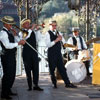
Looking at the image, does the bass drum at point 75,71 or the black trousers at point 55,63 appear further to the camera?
the bass drum at point 75,71

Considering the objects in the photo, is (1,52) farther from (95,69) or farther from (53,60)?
(95,69)

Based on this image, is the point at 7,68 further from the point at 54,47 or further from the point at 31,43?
the point at 54,47

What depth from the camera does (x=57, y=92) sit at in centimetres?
729

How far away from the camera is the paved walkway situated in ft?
22.1

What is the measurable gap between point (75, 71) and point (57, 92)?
125 cm

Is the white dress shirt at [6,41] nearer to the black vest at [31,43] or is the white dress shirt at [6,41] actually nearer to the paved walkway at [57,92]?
the black vest at [31,43]

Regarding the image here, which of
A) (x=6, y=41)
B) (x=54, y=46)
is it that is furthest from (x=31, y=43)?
(x=6, y=41)

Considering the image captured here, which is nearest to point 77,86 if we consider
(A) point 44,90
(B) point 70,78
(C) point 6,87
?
(B) point 70,78

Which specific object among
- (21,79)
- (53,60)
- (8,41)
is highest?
(8,41)

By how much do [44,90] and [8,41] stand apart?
1748 millimetres

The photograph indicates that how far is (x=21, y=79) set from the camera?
361 inches

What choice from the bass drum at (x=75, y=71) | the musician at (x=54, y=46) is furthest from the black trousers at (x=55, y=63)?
the bass drum at (x=75, y=71)

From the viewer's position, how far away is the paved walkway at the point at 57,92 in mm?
6738

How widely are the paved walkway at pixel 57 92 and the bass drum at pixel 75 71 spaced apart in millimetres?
158
